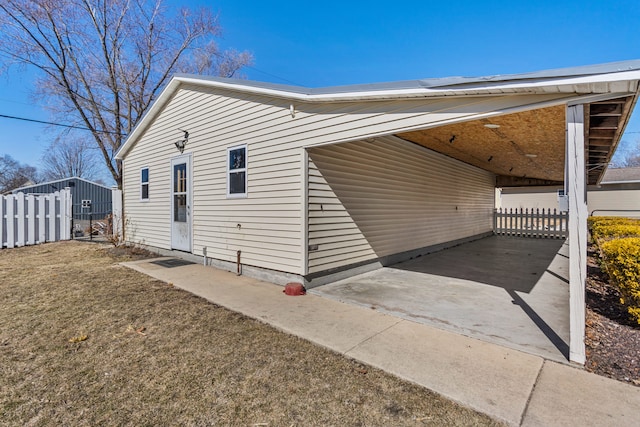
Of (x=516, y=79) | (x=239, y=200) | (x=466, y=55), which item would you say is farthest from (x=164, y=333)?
(x=466, y=55)

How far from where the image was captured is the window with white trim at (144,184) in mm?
8867

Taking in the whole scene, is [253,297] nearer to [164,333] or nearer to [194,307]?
[194,307]

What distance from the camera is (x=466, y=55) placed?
10.6m

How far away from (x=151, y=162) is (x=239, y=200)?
426 centimetres

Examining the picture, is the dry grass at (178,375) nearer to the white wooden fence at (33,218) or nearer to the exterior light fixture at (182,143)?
the exterior light fixture at (182,143)

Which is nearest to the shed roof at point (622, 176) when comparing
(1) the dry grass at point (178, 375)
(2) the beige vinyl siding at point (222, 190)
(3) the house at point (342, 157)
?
(3) the house at point (342, 157)

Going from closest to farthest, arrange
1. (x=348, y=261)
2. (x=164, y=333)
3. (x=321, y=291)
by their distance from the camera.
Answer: (x=164, y=333) < (x=321, y=291) < (x=348, y=261)

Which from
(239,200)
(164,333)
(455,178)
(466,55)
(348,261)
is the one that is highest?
(466,55)

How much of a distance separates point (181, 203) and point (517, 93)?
712cm

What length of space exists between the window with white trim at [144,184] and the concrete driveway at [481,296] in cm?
659

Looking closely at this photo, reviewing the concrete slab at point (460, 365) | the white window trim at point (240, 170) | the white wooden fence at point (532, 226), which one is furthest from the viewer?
the white wooden fence at point (532, 226)

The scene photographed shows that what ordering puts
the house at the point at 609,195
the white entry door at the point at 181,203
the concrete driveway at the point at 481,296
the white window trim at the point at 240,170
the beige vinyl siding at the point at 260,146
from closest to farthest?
the concrete driveway at the point at 481,296 < the beige vinyl siding at the point at 260,146 < the white window trim at the point at 240,170 < the white entry door at the point at 181,203 < the house at the point at 609,195

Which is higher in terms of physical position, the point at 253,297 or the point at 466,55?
the point at 466,55

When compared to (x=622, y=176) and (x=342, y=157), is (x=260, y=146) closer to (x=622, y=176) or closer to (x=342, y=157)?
(x=342, y=157)
